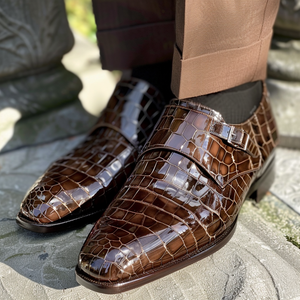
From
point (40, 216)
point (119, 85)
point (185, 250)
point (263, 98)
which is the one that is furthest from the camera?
point (119, 85)

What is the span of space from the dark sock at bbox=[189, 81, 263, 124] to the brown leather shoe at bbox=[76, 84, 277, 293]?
31mm

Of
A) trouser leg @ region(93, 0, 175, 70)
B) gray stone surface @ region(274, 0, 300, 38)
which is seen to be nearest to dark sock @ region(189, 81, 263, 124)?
trouser leg @ region(93, 0, 175, 70)

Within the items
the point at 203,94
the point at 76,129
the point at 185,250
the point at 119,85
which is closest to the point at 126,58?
the point at 119,85

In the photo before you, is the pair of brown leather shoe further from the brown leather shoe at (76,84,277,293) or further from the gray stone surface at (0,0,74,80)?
the gray stone surface at (0,0,74,80)

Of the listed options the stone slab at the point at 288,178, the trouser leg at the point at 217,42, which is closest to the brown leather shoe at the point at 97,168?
the trouser leg at the point at 217,42

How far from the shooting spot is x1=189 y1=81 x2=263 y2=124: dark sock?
85 cm

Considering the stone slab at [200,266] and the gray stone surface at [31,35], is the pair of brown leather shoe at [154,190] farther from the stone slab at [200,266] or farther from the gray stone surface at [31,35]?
the gray stone surface at [31,35]

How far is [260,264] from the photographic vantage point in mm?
787

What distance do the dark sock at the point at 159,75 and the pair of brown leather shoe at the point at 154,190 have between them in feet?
0.29

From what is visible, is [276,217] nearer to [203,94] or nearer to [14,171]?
[203,94]

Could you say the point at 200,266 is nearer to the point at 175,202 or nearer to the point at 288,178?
the point at 175,202

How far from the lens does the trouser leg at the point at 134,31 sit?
1010 mm

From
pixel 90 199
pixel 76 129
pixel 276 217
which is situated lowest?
pixel 76 129

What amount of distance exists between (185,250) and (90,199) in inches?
10.8
